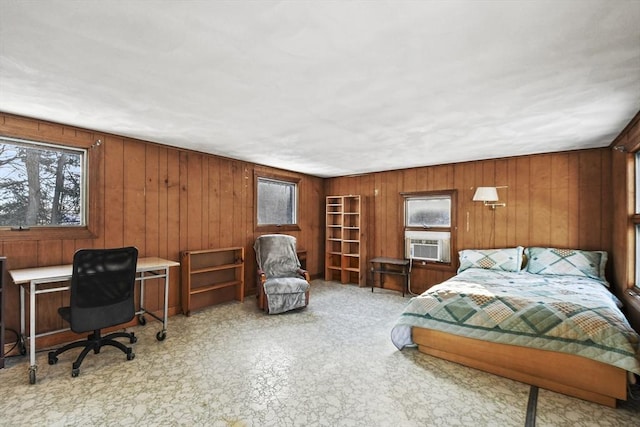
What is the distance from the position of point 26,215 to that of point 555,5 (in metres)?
4.38

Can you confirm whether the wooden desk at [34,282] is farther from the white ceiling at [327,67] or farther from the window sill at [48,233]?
the white ceiling at [327,67]

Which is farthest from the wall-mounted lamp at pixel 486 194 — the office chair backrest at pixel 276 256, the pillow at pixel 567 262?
the office chair backrest at pixel 276 256

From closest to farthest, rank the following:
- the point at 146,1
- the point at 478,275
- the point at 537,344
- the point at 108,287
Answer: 1. the point at 146,1
2. the point at 537,344
3. the point at 108,287
4. the point at 478,275

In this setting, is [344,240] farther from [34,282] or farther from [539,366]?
[34,282]

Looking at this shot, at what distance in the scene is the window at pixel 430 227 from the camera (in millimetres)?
4996

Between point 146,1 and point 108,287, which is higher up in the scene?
point 146,1

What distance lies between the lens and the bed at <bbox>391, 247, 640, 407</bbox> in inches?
84.0

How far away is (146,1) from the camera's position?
4.23 feet

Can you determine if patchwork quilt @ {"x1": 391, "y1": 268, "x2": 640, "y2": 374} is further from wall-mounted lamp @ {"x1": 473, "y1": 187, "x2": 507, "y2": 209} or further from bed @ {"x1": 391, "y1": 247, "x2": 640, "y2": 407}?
wall-mounted lamp @ {"x1": 473, "y1": 187, "x2": 507, "y2": 209}

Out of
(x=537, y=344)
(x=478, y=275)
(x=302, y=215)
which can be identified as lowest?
(x=537, y=344)

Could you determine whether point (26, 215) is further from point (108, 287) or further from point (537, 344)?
point (537, 344)

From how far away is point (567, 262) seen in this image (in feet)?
12.4

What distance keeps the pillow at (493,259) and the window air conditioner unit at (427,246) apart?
51cm

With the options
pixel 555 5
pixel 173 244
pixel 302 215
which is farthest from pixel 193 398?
pixel 302 215
